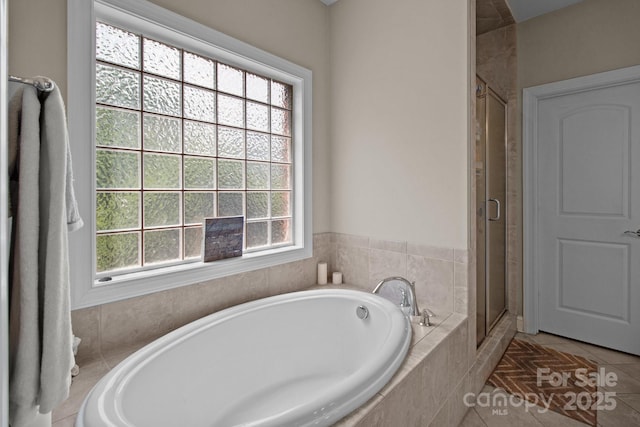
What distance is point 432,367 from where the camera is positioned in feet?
4.67

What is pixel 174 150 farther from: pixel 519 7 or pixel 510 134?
pixel 519 7

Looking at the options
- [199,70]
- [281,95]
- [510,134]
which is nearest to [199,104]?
[199,70]

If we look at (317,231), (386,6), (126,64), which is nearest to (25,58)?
(126,64)

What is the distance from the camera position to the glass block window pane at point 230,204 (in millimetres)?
1954

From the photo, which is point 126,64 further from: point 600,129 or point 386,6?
point 600,129

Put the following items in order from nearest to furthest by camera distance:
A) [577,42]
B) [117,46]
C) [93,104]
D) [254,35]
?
[93,104], [117,46], [254,35], [577,42]

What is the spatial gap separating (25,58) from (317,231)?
180 centimetres

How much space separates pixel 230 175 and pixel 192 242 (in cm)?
47

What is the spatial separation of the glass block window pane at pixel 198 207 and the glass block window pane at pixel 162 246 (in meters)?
0.10

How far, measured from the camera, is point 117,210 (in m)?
1.54

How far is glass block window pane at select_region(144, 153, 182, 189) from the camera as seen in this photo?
165cm

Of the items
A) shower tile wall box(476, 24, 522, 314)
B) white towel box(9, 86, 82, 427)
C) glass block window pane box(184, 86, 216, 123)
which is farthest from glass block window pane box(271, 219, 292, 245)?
shower tile wall box(476, 24, 522, 314)

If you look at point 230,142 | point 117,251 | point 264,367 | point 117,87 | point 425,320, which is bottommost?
point 264,367

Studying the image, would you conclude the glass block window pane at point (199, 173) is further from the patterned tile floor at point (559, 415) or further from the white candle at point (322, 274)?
the patterned tile floor at point (559, 415)
